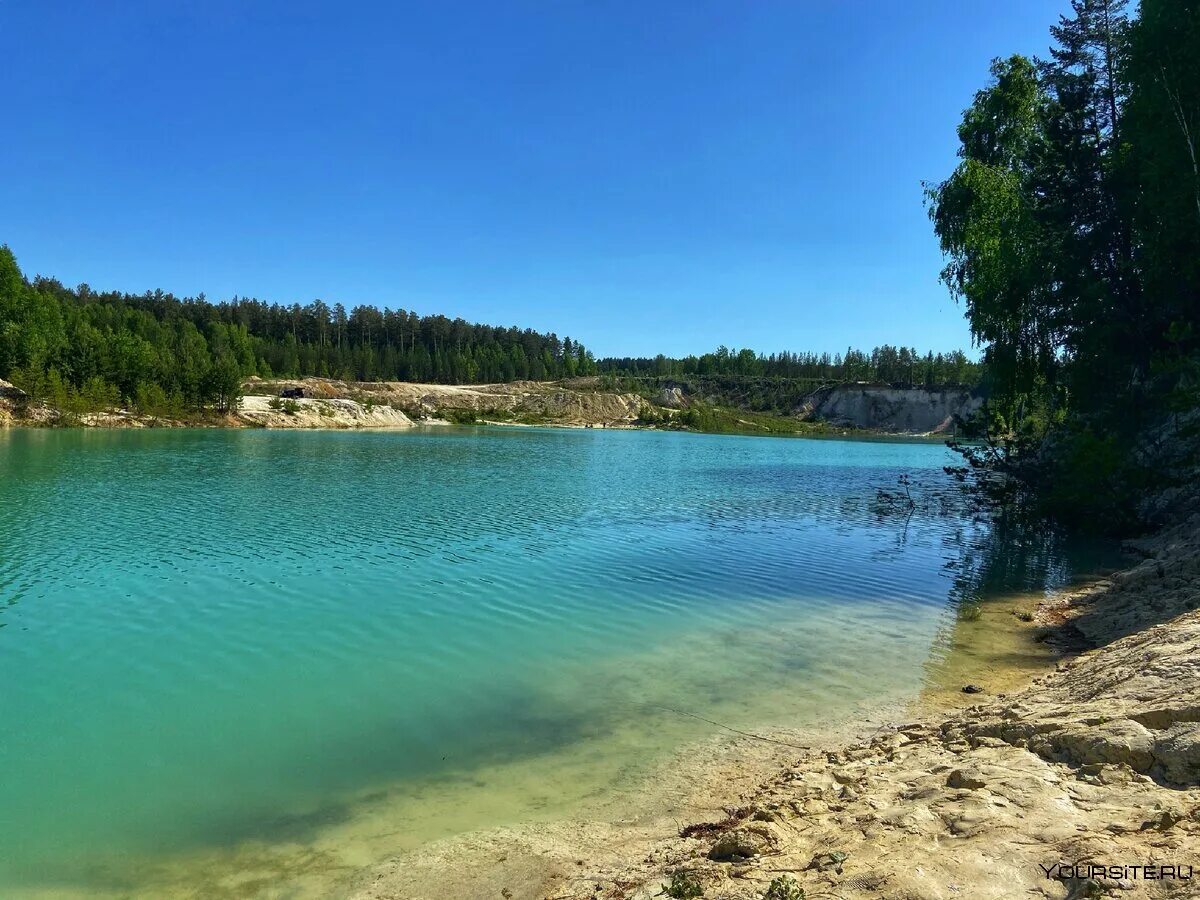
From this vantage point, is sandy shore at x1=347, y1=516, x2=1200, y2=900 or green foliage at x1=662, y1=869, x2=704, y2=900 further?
green foliage at x1=662, y1=869, x2=704, y2=900

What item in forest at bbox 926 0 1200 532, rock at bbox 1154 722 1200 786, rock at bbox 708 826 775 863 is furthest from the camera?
forest at bbox 926 0 1200 532

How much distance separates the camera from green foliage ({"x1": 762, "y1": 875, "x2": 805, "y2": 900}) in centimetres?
518

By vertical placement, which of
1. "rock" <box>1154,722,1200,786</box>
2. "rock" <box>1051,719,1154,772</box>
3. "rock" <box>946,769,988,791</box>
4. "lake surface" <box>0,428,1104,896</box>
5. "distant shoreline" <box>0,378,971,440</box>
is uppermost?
"distant shoreline" <box>0,378,971,440</box>

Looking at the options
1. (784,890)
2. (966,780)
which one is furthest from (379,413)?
(784,890)

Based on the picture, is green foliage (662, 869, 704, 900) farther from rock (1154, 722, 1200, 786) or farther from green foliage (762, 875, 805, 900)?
rock (1154, 722, 1200, 786)

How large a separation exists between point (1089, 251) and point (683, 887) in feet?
106

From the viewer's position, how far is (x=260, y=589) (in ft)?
61.2

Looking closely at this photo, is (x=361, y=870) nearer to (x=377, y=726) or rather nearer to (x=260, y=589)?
(x=377, y=726)

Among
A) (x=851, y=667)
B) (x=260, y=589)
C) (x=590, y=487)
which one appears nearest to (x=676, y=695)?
(x=851, y=667)

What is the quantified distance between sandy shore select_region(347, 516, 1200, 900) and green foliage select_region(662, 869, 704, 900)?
2.5 inches

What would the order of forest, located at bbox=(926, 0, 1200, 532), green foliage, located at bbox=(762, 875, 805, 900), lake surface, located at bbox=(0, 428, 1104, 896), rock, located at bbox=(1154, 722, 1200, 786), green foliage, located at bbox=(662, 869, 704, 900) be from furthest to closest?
forest, located at bbox=(926, 0, 1200, 532)
lake surface, located at bbox=(0, 428, 1104, 896)
rock, located at bbox=(1154, 722, 1200, 786)
green foliage, located at bbox=(662, 869, 704, 900)
green foliage, located at bbox=(762, 875, 805, 900)

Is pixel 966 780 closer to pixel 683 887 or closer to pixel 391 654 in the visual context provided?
pixel 683 887

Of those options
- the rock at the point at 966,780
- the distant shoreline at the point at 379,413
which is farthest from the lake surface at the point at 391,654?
the distant shoreline at the point at 379,413

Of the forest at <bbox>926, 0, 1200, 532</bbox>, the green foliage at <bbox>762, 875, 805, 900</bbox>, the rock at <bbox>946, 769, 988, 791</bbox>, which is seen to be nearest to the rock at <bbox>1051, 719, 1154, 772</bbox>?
the rock at <bbox>946, 769, 988, 791</bbox>
